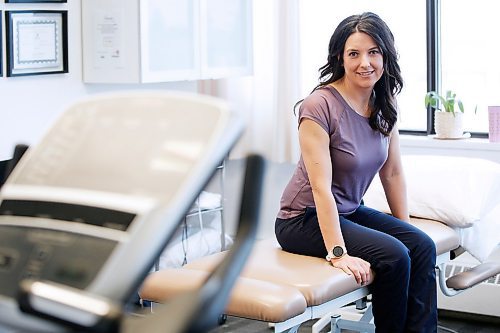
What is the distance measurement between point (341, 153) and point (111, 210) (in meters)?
1.89

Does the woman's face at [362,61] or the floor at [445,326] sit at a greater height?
the woman's face at [362,61]

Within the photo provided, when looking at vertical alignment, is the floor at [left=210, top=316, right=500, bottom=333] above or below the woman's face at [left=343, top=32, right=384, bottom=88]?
below

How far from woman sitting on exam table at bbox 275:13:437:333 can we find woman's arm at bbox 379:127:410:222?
0.21 ft

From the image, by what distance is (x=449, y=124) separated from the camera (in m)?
3.77

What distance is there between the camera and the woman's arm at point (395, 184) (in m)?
2.88

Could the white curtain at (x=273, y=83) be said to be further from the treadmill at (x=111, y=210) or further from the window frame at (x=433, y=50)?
the treadmill at (x=111, y=210)

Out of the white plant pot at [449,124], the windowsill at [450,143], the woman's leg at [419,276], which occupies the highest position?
the white plant pot at [449,124]

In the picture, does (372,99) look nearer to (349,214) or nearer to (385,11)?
(349,214)

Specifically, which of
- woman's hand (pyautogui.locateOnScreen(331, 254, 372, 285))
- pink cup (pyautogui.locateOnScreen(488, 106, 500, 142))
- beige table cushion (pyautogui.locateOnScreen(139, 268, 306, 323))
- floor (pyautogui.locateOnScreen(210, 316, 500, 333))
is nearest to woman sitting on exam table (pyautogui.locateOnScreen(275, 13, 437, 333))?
woman's hand (pyautogui.locateOnScreen(331, 254, 372, 285))

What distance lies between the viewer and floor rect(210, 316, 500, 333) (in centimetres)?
346

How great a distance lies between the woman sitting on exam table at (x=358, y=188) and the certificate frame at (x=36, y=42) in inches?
44.9

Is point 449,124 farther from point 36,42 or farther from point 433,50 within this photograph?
point 36,42

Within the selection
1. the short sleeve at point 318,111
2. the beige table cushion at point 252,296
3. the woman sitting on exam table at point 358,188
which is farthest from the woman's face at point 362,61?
the beige table cushion at point 252,296

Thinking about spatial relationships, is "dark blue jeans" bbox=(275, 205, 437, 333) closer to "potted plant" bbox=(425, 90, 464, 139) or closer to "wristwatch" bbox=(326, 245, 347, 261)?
"wristwatch" bbox=(326, 245, 347, 261)
